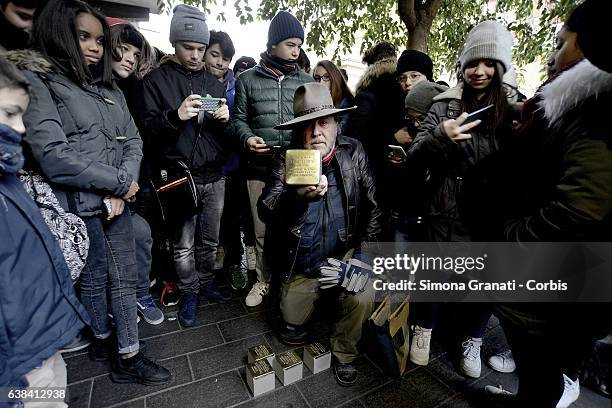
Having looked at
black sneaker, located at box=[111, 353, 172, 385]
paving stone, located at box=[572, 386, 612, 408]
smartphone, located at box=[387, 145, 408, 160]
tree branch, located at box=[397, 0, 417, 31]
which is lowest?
black sneaker, located at box=[111, 353, 172, 385]

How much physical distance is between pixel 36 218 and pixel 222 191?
A: 63.7 inches

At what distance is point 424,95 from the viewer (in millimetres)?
2584

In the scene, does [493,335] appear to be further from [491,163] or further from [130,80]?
[130,80]

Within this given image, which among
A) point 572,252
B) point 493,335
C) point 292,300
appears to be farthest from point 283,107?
point 493,335

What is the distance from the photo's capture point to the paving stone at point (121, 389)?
1.96 meters

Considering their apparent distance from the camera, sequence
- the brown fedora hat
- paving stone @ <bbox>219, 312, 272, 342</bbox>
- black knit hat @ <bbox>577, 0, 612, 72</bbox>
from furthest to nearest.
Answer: paving stone @ <bbox>219, 312, 272, 342</bbox> → the brown fedora hat → black knit hat @ <bbox>577, 0, 612, 72</bbox>

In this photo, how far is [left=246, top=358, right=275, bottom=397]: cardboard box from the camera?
1.98 metres

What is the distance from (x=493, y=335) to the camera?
2783mm

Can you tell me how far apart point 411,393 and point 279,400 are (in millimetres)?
895

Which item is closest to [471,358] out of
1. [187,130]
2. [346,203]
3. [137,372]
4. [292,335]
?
[292,335]

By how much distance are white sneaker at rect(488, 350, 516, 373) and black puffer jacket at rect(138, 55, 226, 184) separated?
2.75 m

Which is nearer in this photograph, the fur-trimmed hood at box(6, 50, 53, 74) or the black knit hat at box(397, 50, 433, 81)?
the fur-trimmed hood at box(6, 50, 53, 74)

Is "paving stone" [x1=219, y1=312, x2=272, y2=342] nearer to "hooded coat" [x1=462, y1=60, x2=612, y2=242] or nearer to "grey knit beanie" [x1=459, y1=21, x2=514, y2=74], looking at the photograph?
"hooded coat" [x1=462, y1=60, x2=612, y2=242]

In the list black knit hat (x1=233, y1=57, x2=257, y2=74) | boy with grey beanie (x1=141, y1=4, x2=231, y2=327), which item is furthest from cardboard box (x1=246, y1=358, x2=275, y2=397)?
black knit hat (x1=233, y1=57, x2=257, y2=74)
